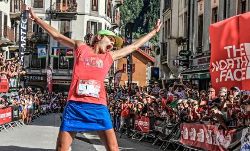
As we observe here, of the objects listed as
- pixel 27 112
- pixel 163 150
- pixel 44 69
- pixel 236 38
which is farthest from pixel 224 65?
pixel 44 69

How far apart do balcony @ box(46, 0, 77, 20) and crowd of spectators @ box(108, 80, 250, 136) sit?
40638 mm

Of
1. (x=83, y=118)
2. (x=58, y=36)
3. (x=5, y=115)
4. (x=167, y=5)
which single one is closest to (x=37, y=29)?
(x=167, y=5)

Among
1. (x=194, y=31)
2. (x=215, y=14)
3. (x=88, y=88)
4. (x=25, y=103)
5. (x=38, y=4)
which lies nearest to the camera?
(x=88, y=88)

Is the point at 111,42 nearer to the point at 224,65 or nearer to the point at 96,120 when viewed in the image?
the point at 96,120

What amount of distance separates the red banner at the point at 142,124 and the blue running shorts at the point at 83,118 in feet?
51.8

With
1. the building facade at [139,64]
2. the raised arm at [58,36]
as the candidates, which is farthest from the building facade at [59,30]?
the raised arm at [58,36]

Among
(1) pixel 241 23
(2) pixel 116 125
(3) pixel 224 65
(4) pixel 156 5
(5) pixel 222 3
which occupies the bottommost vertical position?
(2) pixel 116 125

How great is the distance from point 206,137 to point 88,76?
830cm

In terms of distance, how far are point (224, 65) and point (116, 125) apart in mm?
20636

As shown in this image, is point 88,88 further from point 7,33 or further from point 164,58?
point 7,33

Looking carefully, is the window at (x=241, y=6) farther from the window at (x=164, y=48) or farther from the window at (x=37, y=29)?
the window at (x=37, y=29)

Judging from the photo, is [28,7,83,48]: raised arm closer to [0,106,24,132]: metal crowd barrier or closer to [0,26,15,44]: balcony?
[0,106,24,132]: metal crowd barrier

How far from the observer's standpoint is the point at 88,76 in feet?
22.3

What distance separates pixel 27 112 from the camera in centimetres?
3569
